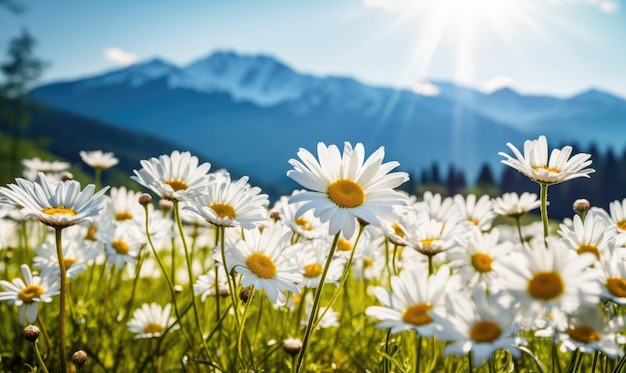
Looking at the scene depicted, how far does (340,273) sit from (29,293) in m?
1.39

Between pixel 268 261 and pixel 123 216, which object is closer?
pixel 268 261

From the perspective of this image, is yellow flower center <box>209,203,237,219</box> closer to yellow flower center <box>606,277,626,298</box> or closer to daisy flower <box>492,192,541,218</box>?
yellow flower center <box>606,277,626,298</box>

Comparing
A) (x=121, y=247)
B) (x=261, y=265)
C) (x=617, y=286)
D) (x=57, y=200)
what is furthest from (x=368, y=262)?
(x=617, y=286)

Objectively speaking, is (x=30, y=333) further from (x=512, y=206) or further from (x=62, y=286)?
(x=512, y=206)

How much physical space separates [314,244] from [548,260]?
4.90 feet

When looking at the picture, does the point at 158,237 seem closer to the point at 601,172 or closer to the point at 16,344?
the point at 16,344

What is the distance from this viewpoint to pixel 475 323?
46.6 inches

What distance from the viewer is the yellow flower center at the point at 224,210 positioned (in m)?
1.91

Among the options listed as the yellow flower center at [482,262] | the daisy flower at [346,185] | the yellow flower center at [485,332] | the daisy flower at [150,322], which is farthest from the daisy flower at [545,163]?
the daisy flower at [150,322]

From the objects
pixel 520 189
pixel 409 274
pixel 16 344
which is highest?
pixel 409 274

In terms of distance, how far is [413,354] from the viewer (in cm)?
228

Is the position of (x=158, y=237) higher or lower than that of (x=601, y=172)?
higher

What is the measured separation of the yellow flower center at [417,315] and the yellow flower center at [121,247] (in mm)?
1827

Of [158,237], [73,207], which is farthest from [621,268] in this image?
[158,237]
